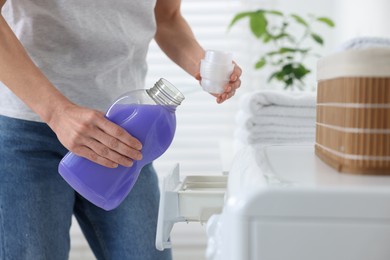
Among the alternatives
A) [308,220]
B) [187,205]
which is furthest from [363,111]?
[187,205]

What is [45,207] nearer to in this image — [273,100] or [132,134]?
[132,134]

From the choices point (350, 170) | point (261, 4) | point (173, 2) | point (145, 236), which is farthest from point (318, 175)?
point (261, 4)

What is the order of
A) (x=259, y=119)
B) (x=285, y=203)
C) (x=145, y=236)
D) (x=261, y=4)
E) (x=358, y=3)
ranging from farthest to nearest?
(x=261, y=4) < (x=358, y=3) < (x=259, y=119) < (x=145, y=236) < (x=285, y=203)

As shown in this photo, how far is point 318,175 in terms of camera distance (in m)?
0.62

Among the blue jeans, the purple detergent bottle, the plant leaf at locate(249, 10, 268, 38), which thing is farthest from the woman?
the plant leaf at locate(249, 10, 268, 38)

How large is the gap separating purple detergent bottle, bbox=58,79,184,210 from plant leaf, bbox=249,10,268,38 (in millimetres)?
1239

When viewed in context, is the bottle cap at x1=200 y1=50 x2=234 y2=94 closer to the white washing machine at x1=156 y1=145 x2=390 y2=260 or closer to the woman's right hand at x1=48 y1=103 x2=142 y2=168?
the woman's right hand at x1=48 y1=103 x2=142 y2=168

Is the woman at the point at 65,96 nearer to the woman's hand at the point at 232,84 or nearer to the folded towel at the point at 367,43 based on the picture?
the woman's hand at the point at 232,84

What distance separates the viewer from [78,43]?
1112 mm

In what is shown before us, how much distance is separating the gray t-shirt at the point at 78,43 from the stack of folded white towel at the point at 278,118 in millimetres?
296

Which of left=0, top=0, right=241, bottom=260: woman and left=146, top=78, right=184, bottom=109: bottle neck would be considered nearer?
left=146, top=78, right=184, bottom=109: bottle neck

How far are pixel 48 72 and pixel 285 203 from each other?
2.24 feet

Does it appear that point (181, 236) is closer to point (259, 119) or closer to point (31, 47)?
point (259, 119)

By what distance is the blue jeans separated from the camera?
105cm
